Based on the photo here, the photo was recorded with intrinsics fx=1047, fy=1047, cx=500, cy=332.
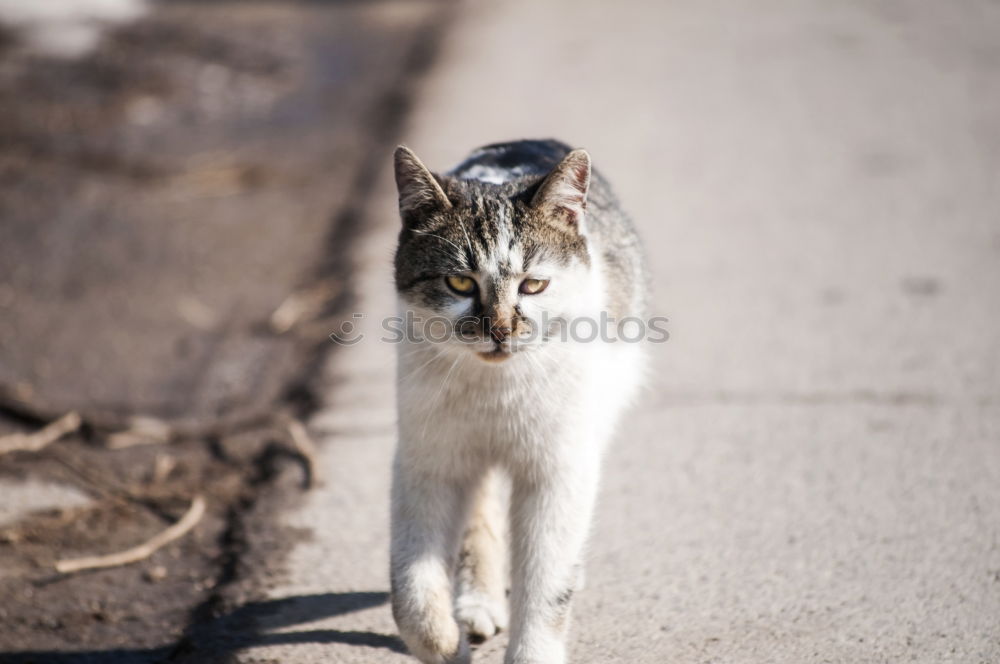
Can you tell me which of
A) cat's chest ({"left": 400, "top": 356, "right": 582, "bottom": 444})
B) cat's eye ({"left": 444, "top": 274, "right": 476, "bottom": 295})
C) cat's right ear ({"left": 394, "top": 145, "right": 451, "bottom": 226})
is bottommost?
cat's chest ({"left": 400, "top": 356, "right": 582, "bottom": 444})

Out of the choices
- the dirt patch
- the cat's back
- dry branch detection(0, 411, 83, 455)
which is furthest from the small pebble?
the cat's back

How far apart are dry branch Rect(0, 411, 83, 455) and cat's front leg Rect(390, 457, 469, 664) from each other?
79.6 inches

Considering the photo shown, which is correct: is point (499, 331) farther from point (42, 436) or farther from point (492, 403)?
point (42, 436)

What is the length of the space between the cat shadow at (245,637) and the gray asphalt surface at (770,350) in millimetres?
17

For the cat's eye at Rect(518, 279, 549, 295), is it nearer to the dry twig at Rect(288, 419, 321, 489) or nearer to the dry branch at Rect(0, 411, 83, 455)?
the dry twig at Rect(288, 419, 321, 489)

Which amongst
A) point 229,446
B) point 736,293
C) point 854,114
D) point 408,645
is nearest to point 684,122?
point 854,114

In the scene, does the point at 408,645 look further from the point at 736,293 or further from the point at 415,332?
the point at 736,293

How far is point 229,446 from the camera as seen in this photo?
429 cm

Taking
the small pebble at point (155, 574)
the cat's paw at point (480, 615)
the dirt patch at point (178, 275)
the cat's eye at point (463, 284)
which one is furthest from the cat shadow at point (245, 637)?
the cat's eye at point (463, 284)

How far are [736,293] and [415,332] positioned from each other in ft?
8.86

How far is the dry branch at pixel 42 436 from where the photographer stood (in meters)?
4.20

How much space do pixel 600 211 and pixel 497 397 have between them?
876 millimetres

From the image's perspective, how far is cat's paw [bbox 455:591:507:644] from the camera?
2920 millimetres

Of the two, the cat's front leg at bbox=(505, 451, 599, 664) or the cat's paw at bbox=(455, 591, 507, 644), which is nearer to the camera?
the cat's front leg at bbox=(505, 451, 599, 664)
